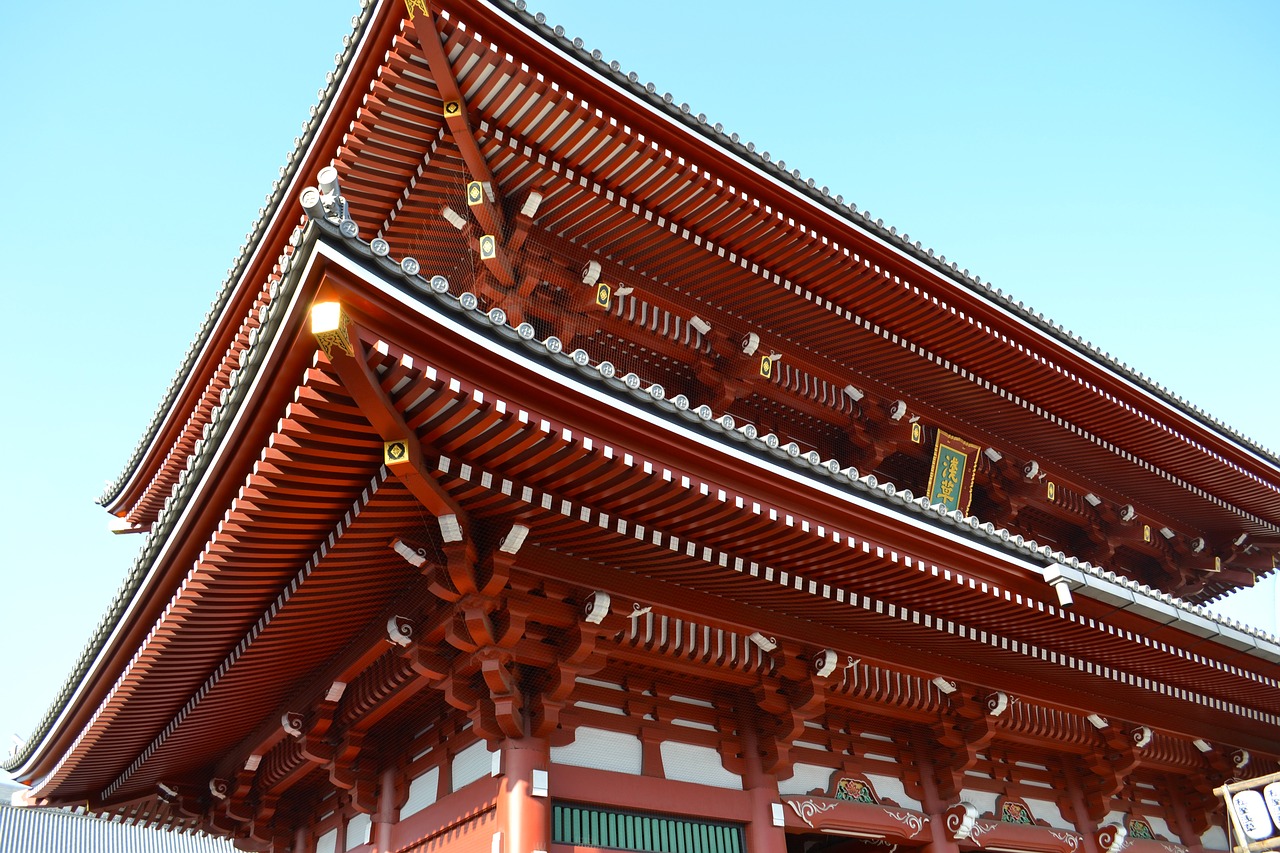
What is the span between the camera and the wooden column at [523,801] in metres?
6.96

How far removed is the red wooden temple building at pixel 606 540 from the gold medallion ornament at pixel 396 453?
32 mm

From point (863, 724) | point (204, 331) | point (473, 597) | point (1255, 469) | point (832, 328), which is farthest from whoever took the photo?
point (1255, 469)

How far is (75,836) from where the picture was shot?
2988 centimetres

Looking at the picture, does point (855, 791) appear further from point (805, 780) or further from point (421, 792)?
point (421, 792)

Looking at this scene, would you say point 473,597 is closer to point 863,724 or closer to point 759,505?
point 759,505

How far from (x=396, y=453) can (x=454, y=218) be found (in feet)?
14.2

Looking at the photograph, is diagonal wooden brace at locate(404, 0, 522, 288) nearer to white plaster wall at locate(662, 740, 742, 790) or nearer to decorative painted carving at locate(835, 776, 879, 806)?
white plaster wall at locate(662, 740, 742, 790)

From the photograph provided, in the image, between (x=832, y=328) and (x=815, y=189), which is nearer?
(x=815, y=189)

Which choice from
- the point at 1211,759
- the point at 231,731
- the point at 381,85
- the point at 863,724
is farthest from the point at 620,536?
the point at 1211,759

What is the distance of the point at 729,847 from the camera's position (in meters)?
8.23

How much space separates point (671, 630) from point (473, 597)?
1915 millimetres

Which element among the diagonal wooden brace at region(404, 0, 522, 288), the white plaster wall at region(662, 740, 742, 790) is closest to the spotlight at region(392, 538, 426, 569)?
the white plaster wall at region(662, 740, 742, 790)

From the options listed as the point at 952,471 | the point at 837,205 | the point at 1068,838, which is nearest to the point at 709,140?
the point at 837,205

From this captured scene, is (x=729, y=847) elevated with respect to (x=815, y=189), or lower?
lower
